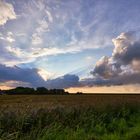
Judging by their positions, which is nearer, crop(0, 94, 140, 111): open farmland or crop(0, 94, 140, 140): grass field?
crop(0, 94, 140, 140): grass field

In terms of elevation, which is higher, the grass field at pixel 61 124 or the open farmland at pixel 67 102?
the open farmland at pixel 67 102

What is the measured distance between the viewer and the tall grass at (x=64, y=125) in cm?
1247

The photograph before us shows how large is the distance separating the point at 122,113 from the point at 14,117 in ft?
32.8

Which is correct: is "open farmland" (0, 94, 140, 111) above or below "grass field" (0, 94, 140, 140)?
above

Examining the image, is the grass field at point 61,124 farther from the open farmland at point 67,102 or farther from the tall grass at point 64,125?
the open farmland at point 67,102

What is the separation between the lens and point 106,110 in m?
21.0

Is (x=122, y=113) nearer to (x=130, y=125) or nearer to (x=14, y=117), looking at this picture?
(x=130, y=125)

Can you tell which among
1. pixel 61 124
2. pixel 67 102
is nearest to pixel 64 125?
pixel 61 124

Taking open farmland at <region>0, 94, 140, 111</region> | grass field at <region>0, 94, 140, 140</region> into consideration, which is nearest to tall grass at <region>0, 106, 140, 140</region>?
grass field at <region>0, 94, 140, 140</region>

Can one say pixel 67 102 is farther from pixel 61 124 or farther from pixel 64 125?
pixel 61 124

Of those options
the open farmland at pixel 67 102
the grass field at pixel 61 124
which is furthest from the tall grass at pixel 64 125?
the open farmland at pixel 67 102

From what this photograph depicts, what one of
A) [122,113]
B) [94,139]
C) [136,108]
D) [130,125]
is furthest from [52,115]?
[136,108]

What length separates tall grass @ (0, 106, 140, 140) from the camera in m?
12.5

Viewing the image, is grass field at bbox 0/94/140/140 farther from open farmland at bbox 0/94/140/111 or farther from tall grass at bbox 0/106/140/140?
open farmland at bbox 0/94/140/111
